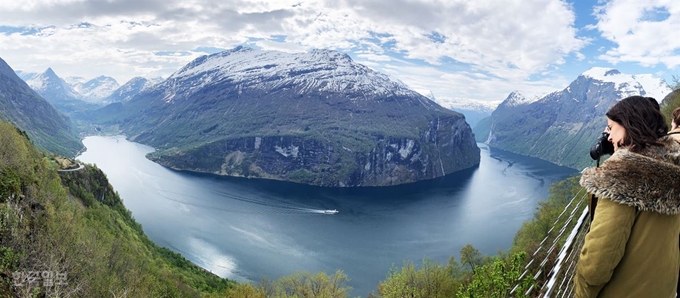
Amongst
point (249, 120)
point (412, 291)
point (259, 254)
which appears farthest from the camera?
point (249, 120)

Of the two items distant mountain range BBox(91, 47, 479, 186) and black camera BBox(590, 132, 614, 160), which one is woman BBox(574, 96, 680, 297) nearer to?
black camera BBox(590, 132, 614, 160)

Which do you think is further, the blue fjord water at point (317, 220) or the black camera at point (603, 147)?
the blue fjord water at point (317, 220)

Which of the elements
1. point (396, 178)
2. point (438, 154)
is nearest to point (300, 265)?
point (396, 178)

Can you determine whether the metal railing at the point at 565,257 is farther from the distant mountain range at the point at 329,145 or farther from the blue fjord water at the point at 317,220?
the distant mountain range at the point at 329,145

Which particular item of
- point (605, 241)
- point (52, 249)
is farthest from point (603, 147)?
point (52, 249)

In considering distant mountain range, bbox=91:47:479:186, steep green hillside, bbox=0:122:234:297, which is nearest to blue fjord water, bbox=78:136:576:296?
distant mountain range, bbox=91:47:479:186

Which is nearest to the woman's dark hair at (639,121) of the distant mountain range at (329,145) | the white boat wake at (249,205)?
the white boat wake at (249,205)

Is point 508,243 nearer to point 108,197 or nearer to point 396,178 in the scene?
point 108,197

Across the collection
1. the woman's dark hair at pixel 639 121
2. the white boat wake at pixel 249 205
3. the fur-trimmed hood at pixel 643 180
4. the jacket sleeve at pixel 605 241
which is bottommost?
the white boat wake at pixel 249 205
